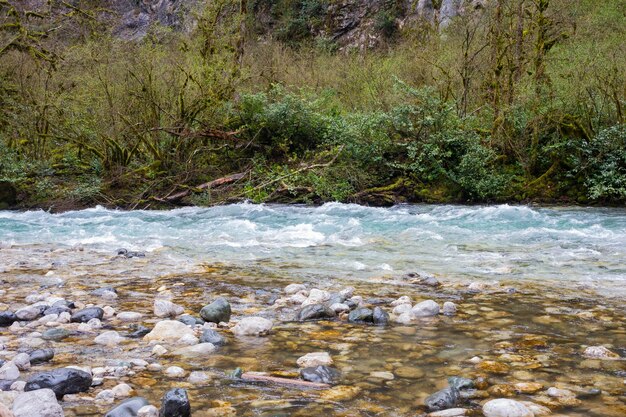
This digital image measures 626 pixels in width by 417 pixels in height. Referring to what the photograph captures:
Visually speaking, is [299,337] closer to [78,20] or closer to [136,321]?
[136,321]

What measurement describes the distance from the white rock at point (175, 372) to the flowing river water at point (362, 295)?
1.5 inches

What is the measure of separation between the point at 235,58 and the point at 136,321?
1546cm

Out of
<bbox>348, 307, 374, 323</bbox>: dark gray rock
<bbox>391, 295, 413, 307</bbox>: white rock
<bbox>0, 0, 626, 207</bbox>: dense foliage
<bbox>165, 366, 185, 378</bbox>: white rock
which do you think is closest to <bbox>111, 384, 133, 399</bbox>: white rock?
<bbox>165, 366, 185, 378</bbox>: white rock

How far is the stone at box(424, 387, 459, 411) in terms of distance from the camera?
3035mm

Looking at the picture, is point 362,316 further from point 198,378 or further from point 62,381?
point 62,381

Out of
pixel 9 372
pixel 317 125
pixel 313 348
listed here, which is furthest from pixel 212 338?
pixel 317 125

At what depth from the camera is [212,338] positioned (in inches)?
166

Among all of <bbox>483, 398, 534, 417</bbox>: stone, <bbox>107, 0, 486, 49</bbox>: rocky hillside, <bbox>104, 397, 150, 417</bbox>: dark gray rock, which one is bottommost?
<bbox>483, 398, 534, 417</bbox>: stone

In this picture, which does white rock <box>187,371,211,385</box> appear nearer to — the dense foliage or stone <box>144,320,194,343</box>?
stone <box>144,320,194,343</box>

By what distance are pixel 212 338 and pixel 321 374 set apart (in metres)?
1.05

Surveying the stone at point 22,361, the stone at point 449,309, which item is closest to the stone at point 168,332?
the stone at point 22,361

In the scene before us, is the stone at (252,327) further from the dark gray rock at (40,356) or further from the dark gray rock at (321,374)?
the dark gray rock at (40,356)

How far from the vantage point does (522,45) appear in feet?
56.9

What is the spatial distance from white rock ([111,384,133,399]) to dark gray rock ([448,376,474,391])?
1.80 m
